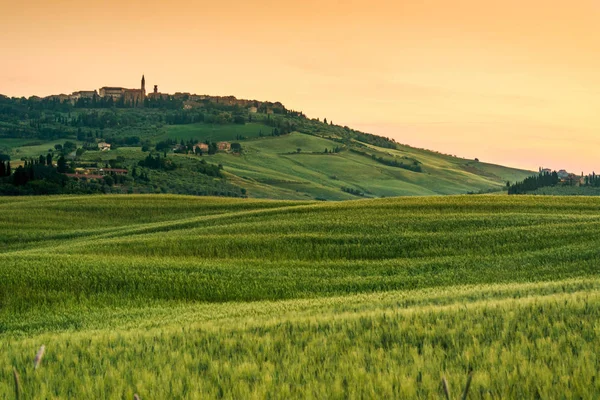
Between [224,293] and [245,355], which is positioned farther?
[224,293]

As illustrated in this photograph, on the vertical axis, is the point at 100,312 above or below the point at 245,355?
below

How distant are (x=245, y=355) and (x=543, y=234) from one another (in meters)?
27.7

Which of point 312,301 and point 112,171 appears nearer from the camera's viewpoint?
point 312,301

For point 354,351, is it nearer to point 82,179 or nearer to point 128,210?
point 128,210

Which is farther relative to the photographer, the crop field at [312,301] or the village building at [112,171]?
the village building at [112,171]

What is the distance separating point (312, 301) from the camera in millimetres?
21891

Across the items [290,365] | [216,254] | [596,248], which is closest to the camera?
[290,365]

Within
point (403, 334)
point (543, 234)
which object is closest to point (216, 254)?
point (543, 234)

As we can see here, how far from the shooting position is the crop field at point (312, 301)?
7.99 m

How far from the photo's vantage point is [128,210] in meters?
64.8

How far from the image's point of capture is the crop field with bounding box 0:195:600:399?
7.99 metres

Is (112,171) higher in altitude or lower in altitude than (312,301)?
lower

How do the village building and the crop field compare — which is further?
the village building

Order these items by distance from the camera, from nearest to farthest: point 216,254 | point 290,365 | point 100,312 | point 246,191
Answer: point 290,365, point 100,312, point 216,254, point 246,191
